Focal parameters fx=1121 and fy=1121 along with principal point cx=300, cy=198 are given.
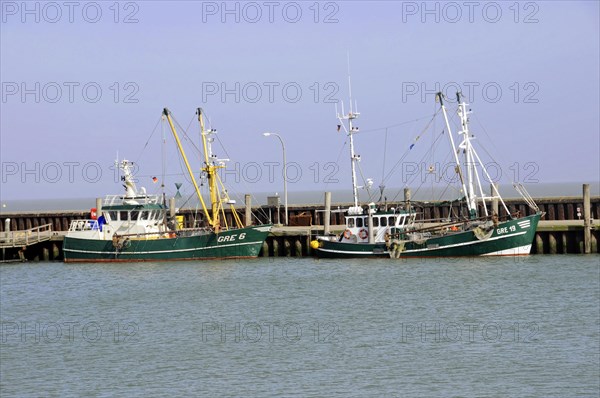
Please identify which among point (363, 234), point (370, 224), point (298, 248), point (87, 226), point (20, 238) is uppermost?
point (87, 226)

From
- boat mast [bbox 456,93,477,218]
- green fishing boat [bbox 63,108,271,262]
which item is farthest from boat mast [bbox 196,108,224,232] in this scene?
boat mast [bbox 456,93,477,218]

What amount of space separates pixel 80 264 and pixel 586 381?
3959 cm

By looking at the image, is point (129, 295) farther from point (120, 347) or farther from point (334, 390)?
point (334, 390)

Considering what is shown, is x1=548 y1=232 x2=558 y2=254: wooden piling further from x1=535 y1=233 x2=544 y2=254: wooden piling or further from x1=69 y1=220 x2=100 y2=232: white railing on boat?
x1=69 y1=220 x2=100 y2=232: white railing on boat

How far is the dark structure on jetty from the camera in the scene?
57.9 metres

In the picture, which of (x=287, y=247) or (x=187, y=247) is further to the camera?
(x=287, y=247)

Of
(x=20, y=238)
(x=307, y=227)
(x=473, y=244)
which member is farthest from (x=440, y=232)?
(x=20, y=238)

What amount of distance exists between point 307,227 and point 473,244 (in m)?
14.3

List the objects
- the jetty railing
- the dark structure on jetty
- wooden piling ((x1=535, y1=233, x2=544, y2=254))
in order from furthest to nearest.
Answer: the jetty railing < wooden piling ((x1=535, y1=233, x2=544, y2=254)) < the dark structure on jetty

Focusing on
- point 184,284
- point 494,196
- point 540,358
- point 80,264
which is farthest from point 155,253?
Answer: point 540,358

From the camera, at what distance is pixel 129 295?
164 ft

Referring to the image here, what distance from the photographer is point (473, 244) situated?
57000mm

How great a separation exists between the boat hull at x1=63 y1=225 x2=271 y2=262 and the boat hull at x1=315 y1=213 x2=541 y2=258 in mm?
6880

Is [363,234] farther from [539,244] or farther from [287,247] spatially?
[539,244]
